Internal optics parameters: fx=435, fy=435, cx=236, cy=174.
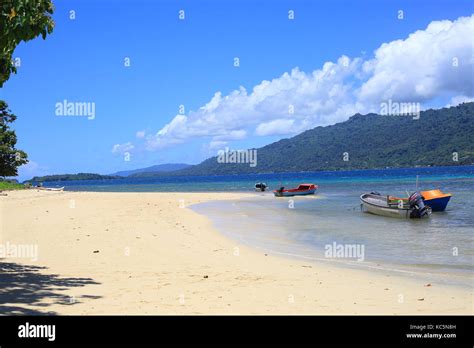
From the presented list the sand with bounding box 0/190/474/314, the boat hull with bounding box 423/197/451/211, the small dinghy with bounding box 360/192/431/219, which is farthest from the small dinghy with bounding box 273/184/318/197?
the sand with bounding box 0/190/474/314

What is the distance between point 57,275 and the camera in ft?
36.0

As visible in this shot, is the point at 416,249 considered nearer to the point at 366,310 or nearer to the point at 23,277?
the point at 366,310

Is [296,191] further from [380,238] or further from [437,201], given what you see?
[380,238]

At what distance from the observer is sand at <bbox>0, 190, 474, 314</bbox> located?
818 cm

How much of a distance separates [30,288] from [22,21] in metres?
5.46

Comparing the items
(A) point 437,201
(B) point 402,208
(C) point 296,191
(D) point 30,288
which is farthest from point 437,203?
(D) point 30,288

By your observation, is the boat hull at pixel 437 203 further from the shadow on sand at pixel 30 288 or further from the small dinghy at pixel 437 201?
the shadow on sand at pixel 30 288

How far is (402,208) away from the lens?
2978 cm

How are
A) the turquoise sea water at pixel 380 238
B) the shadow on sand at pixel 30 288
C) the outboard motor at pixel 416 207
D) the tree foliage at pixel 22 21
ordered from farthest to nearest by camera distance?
1. the outboard motor at pixel 416 207
2. the turquoise sea water at pixel 380 238
3. the shadow on sand at pixel 30 288
4. the tree foliage at pixel 22 21

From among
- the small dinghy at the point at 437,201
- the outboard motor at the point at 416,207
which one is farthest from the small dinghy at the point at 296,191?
the outboard motor at the point at 416,207

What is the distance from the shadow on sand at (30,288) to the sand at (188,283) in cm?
2

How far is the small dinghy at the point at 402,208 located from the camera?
96.0ft
